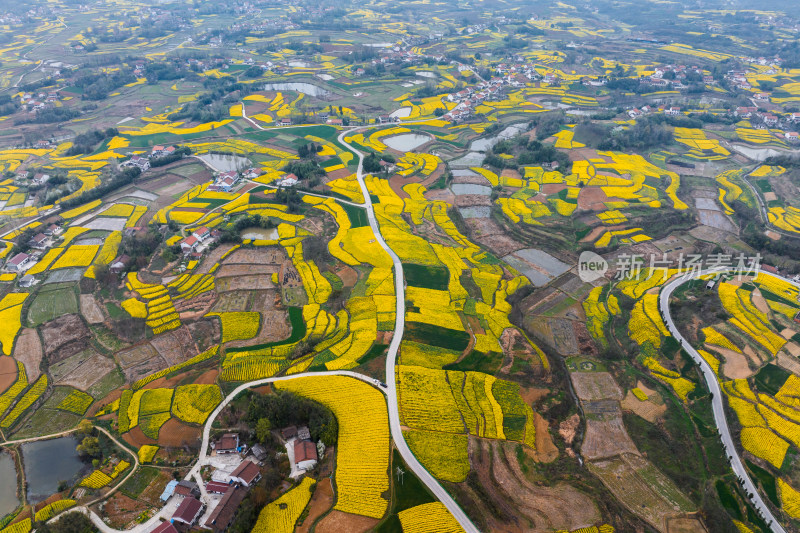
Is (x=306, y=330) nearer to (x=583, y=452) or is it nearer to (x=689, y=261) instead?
(x=583, y=452)

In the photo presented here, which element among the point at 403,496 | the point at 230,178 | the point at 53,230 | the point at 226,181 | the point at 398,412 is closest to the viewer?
the point at 403,496

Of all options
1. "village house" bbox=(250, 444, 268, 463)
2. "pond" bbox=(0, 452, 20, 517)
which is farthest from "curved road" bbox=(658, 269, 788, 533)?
"pond" bbox=(0, 452, 20, 517)

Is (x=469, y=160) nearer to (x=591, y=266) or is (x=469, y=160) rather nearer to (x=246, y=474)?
(x=591, y=266)

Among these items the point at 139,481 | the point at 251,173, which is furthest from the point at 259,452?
the point at 251,173

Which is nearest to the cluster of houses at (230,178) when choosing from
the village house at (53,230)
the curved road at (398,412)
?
the village house at (53,230)

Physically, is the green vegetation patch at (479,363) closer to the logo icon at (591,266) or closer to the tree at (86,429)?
the logo icon at (591,266)

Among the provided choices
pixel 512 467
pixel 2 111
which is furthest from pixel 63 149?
pixel 512 467

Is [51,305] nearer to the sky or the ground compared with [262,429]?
nearer to the ground
